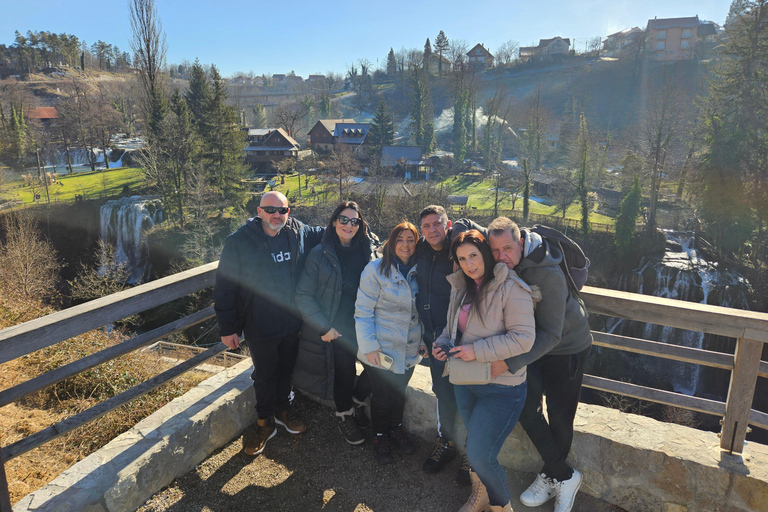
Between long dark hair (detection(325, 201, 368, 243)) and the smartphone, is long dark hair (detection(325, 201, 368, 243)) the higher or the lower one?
the higher one

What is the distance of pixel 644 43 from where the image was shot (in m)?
71.2

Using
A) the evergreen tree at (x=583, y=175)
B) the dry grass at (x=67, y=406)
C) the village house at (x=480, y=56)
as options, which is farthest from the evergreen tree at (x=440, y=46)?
the dry grass at (x=67, y=406)

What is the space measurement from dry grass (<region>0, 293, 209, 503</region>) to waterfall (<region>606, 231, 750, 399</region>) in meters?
23.3

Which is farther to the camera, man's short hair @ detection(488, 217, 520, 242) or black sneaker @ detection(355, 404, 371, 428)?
black sneaker @ detection(355, 404, 371, 428)

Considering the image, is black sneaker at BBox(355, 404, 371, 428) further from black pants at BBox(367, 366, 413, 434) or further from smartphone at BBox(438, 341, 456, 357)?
smartphone at BBox(438, 341, 456, 357)

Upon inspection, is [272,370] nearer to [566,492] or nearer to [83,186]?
[566,492]

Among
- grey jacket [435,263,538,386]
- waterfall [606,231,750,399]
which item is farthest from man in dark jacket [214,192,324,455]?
waterfall [606,231,750,399]

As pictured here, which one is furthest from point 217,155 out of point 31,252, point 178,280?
point 178,280

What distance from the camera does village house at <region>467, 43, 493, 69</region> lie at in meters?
86.4

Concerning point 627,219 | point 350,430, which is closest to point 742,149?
point 627,219

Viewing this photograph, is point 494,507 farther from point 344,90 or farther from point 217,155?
point 344,90

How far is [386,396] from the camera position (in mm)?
3107

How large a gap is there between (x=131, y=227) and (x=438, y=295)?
117 feet

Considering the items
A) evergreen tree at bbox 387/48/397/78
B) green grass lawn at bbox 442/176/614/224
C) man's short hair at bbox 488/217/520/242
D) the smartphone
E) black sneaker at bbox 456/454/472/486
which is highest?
evergreen tree at bbox 387/48/397/78
